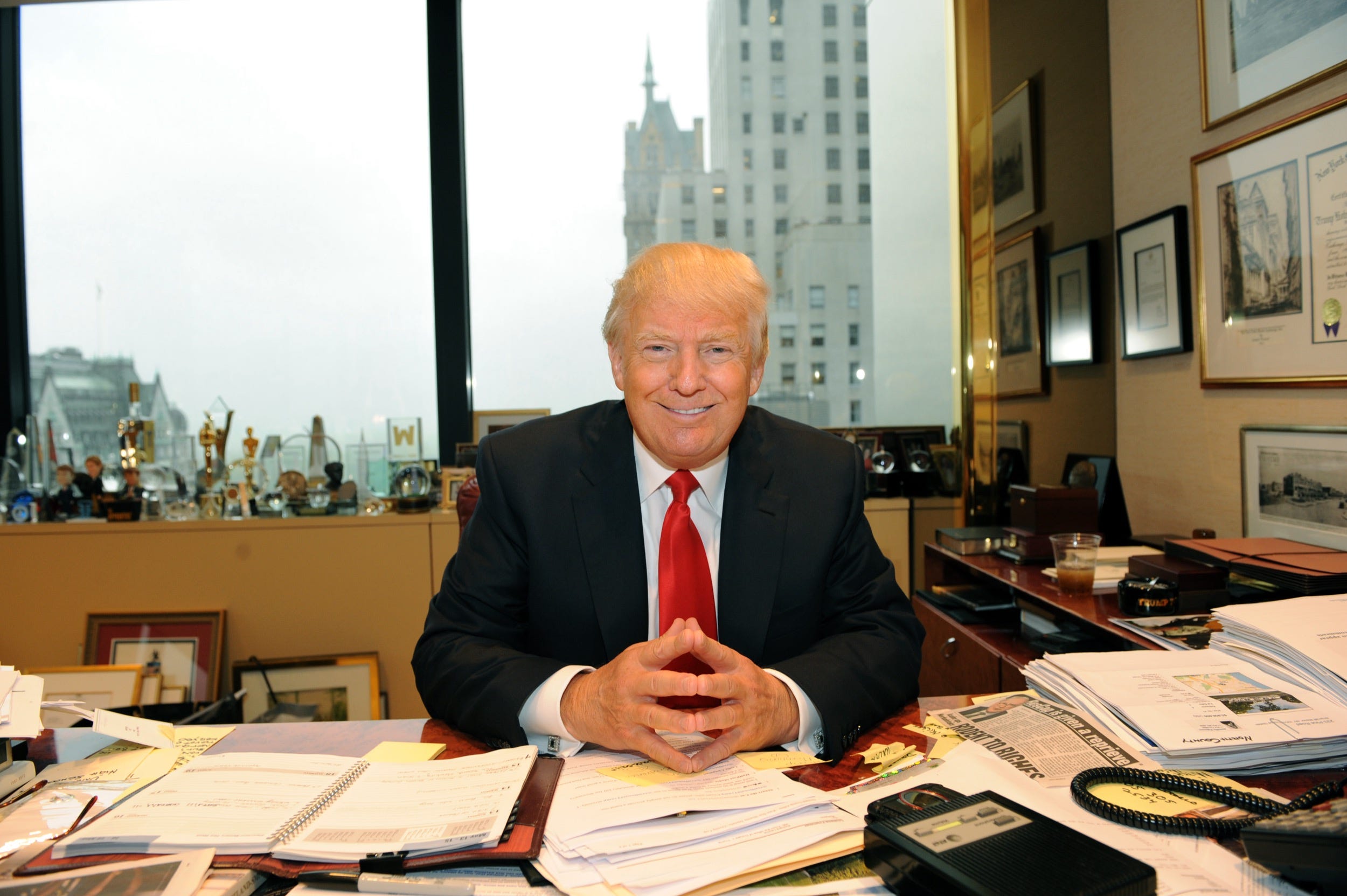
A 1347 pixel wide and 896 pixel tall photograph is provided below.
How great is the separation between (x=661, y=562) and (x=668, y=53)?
8.72ft

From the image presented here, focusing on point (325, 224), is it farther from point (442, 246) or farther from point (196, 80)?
point (196, 80)

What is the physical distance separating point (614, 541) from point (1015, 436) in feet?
7.27

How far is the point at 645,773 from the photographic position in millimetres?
912

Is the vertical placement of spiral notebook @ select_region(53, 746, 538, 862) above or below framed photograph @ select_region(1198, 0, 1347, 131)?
below

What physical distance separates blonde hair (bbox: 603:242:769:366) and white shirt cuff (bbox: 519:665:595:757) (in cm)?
62

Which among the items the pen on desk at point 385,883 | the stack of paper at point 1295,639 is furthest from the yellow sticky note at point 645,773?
the stack of paper at point 1295,639

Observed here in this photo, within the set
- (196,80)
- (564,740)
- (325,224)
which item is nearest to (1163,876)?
(564,740)

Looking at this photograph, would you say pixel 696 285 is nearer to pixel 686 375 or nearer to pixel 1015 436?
pixel 686 375

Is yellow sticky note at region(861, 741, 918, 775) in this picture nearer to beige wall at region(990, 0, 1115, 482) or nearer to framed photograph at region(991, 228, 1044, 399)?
beige wall at region(990, 0, 1115, 482)

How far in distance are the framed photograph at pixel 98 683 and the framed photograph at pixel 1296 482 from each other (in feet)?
10.9

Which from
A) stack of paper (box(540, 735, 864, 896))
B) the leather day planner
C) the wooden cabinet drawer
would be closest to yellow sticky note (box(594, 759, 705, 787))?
stack of paper (box(540, 735, 864, 896))

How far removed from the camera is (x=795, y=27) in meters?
3.29

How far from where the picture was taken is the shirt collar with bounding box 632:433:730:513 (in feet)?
4.78

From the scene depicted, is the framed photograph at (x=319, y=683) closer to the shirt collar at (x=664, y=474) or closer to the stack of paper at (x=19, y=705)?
the shirt collar at (x=664, y=474)
